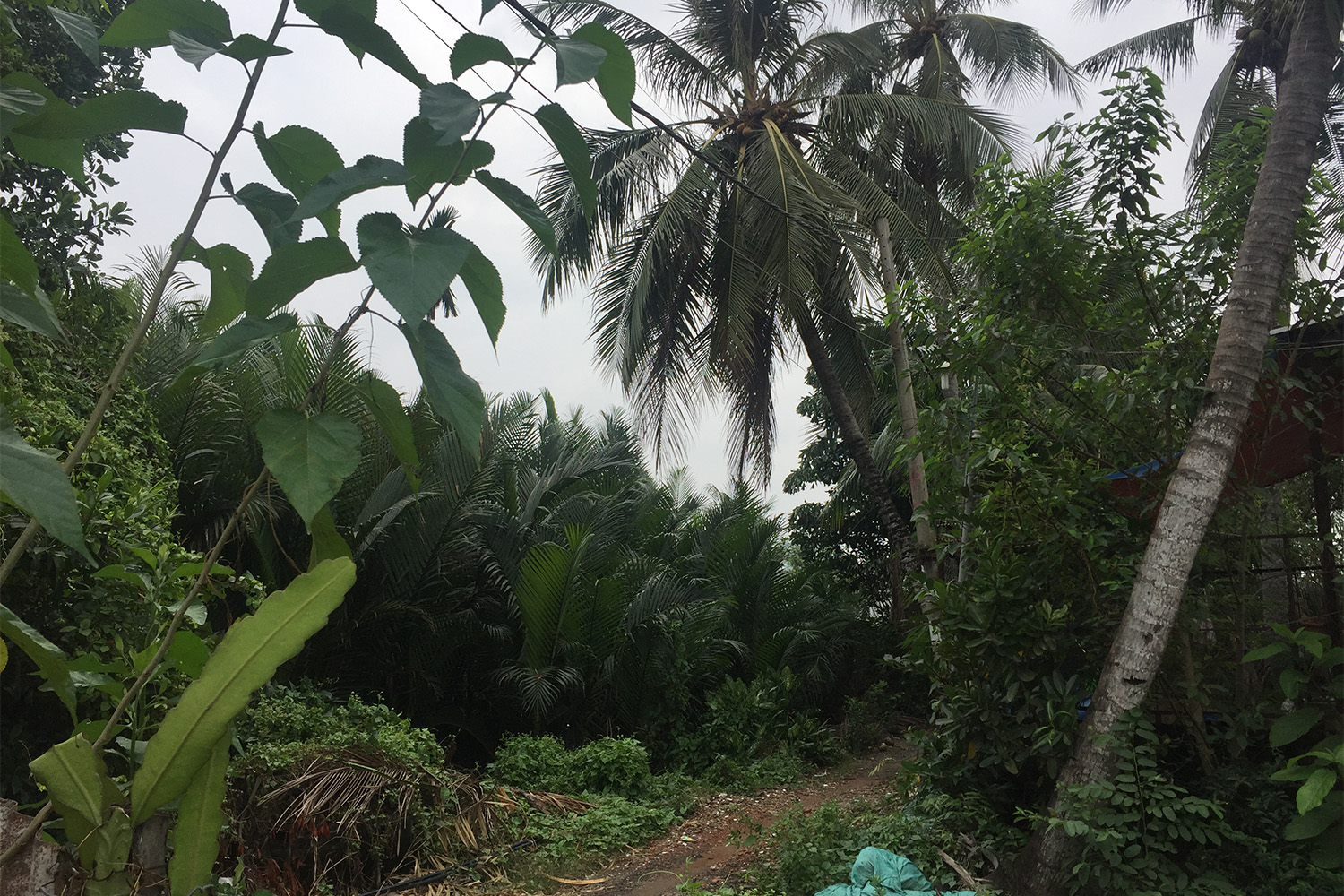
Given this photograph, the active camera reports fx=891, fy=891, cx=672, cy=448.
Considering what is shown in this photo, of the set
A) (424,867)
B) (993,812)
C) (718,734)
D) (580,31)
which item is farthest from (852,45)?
(580,31)

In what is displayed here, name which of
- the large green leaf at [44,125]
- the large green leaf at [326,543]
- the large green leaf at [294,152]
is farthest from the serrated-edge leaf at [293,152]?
the large green leaf at [326,543]

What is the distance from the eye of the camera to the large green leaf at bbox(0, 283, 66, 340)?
0.50 m

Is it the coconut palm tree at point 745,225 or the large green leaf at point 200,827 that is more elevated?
the coconut palm tree at point 745,225

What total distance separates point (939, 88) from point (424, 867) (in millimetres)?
9605

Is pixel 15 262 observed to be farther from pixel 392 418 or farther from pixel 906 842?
pixel 906 842

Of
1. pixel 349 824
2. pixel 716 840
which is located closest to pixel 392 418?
pixel 349 824

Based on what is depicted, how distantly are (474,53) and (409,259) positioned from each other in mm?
131

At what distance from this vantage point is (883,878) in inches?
164

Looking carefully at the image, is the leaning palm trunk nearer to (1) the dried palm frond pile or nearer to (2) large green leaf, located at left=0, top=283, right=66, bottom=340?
(1) the dried palm frond pile

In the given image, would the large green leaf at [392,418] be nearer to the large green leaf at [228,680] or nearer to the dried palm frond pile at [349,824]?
the large green leaf at [228,680]

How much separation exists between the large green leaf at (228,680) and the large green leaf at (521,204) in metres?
0.29

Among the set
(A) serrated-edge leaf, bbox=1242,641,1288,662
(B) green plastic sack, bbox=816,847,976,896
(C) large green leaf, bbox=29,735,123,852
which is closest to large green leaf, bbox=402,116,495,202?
(C) large green leaf, bbox=29,735,123,852

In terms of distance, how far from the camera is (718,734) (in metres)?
9.23

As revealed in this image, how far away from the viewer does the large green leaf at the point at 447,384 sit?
47cm
